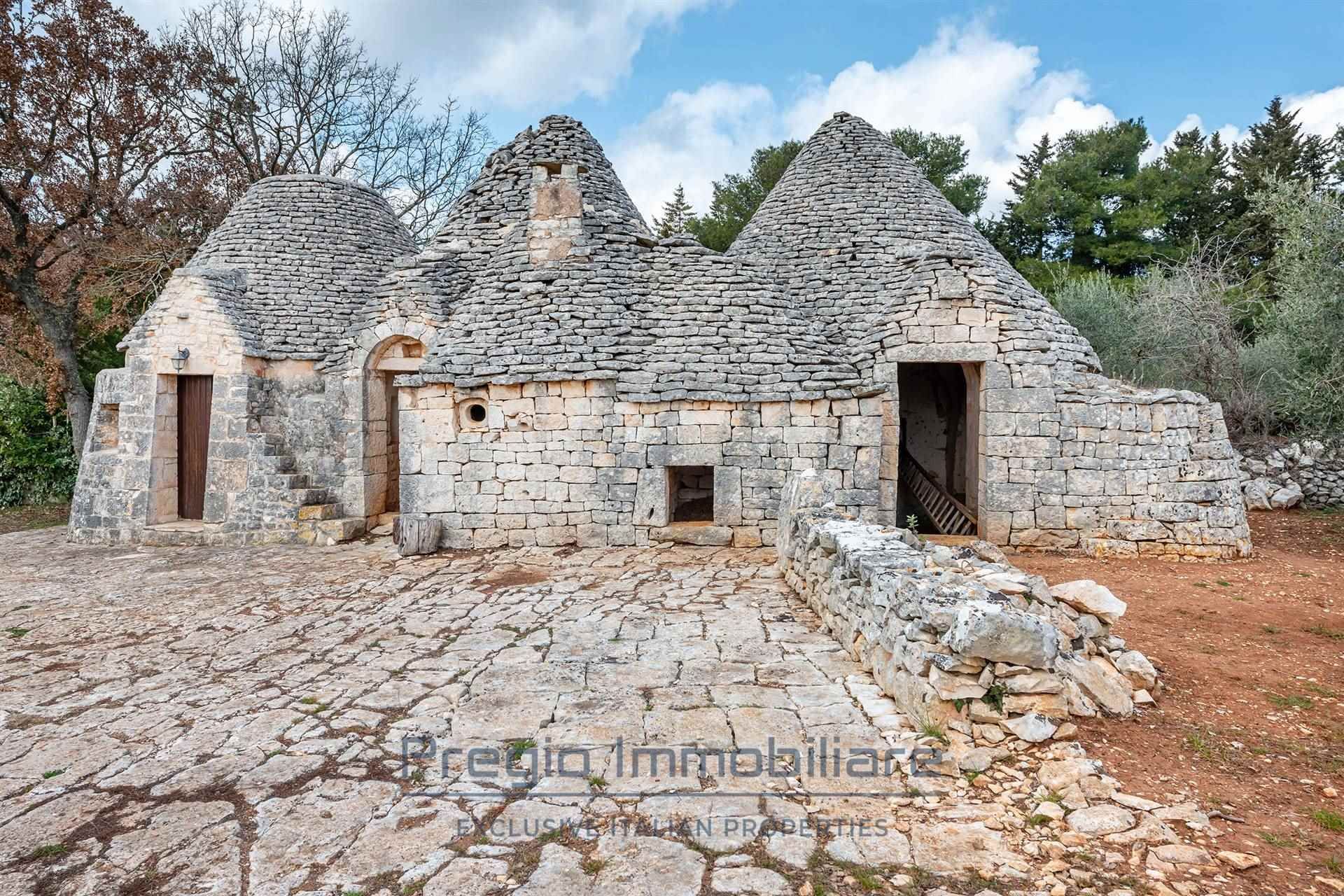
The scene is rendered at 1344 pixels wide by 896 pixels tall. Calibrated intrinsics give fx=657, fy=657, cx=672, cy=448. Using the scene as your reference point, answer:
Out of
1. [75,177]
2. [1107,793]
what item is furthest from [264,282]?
[1107,793]

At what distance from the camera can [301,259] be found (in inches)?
415

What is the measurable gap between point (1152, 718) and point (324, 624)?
19.8 ft

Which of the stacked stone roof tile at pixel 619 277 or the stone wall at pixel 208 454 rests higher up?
the stacked stone roof tile at pixel 619 277

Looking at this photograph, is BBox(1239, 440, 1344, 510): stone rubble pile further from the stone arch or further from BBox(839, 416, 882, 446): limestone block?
the stone arch

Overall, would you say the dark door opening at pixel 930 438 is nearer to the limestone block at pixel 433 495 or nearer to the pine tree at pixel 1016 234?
the limestone block at pixel 433 495

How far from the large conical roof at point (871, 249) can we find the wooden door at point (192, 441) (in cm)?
868

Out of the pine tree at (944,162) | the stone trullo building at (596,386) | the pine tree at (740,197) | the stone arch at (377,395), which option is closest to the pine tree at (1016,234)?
the pine tree at (944,162)

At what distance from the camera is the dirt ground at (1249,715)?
2613 millimetres

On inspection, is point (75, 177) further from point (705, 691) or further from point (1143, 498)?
point (1143, 498)

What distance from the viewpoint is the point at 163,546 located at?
Result: 9.18m

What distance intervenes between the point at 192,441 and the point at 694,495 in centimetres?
773

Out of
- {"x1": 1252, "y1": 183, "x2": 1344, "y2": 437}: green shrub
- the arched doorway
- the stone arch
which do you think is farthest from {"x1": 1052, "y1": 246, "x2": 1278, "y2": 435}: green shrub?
the arched doorway

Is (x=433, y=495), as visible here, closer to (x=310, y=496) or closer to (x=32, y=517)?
(x=310, y=496)

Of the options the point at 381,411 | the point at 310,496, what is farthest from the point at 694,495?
the point at 310,496
